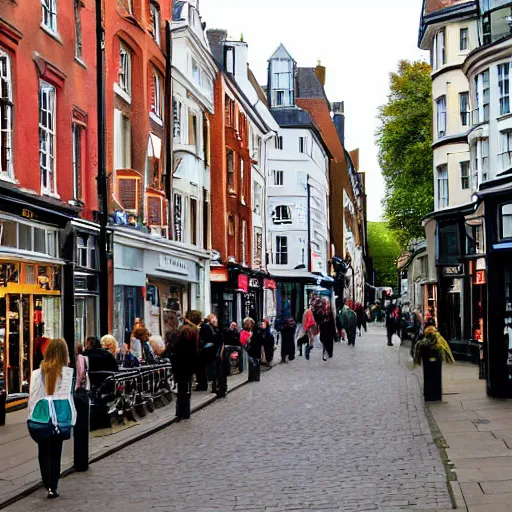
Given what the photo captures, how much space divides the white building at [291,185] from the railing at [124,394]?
4836 cm

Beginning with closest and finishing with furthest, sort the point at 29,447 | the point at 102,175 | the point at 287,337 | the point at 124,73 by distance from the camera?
the point at 29,447 → the point at 102,175 → the point at 124,73 → the point at 287,337

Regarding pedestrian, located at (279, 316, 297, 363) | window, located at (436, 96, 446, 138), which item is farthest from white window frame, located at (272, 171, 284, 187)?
pedestrian, located at (279, 316, 297, 363)

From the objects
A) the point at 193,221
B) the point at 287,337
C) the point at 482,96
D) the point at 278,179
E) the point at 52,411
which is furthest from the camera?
the point at 278,179

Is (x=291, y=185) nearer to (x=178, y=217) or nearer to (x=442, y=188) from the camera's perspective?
(x=442, y=188)

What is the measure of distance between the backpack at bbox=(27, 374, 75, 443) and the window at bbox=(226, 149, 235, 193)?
34.4 m

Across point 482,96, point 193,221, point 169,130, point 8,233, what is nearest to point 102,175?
point 8,233

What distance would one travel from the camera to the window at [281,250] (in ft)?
227

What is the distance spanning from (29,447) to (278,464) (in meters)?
3.42

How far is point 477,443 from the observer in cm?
1369

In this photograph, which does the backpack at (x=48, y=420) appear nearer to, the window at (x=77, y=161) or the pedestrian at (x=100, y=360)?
the pedestrian at (x=100, y=360)

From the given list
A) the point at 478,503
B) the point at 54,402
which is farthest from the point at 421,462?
the point at 54,402

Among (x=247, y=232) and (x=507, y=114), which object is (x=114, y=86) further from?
(x=247, y=232)

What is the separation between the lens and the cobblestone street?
1007 centimetres

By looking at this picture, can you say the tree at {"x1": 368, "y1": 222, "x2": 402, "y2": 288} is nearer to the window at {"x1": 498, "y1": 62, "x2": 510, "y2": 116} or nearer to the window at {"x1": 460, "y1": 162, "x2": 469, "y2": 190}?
the window at {"x1": 460, "y1": 162, "x2": 469, "y2": 190}
